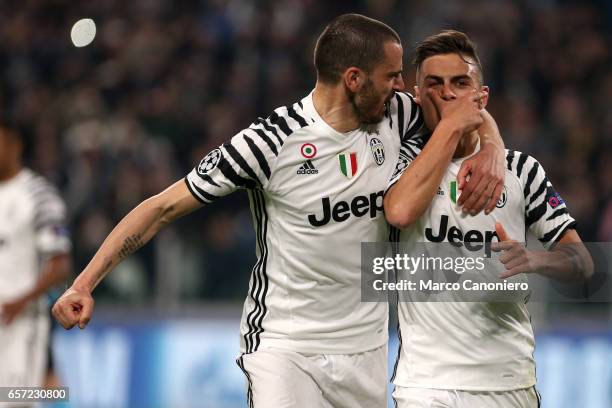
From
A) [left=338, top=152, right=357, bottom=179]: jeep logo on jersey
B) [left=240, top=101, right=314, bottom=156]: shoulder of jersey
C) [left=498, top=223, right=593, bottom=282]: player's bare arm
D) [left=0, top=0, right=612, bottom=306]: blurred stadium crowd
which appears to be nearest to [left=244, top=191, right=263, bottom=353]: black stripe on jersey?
[left=240, top=101, right=314, bottom=156]: shoulder of jersey

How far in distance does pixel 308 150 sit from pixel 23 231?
3363 mm

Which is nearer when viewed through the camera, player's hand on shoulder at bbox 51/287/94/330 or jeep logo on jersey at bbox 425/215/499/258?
player's hand on shoulder at bbox 51/287/94/330

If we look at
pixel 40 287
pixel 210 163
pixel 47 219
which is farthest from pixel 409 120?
pixel 47 219

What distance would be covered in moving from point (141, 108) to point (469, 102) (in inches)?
300

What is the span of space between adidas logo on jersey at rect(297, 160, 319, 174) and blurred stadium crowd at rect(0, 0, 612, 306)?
4658 mm

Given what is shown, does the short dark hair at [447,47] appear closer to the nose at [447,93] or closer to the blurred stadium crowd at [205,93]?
the nose at [447,93]

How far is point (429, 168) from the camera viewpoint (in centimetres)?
420

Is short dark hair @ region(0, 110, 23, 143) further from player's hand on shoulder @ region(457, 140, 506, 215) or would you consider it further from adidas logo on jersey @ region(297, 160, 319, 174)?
player's hand on shoulder @ region(457, 140, 506, 215)

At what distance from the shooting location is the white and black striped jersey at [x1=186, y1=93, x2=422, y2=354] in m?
4.50

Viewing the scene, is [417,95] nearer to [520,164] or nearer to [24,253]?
[520,164]

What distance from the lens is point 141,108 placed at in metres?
11.5

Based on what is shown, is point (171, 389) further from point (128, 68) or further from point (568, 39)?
point (568, 39)

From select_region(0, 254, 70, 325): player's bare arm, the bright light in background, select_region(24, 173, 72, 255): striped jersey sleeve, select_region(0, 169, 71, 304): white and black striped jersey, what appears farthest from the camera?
the bright light in background

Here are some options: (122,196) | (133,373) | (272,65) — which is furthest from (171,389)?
(272,65)
